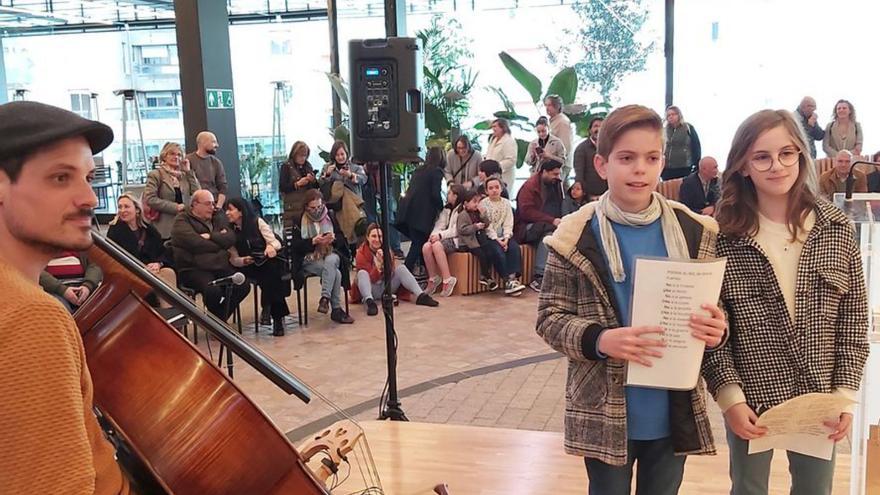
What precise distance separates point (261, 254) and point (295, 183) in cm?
123

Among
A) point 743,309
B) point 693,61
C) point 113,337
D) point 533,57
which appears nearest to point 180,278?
point 113,337

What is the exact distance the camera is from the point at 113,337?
178cm

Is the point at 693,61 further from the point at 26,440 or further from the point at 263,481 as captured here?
the point at 26,440

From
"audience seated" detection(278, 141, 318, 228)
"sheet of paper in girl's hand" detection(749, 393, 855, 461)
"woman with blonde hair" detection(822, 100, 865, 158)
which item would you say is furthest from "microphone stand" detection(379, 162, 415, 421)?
"woman with blonde hair" detection(822, 100, 865, 158)

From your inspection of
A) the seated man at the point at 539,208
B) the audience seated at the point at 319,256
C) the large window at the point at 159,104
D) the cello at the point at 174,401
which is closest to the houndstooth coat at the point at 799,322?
the cello at the point at 174,401

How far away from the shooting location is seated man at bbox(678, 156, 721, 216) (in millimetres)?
7555

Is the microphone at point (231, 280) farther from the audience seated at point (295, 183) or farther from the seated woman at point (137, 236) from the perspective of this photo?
the audience seated at point (295, 183)

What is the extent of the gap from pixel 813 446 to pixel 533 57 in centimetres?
854

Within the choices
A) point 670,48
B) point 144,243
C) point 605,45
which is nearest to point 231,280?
point 144,243

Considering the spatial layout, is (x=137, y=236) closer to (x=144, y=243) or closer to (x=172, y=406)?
(x=144, y=243)

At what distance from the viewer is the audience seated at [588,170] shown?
754 centimetres

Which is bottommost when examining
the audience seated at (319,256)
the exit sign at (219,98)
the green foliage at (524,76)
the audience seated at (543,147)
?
the audience seated at (319,256)

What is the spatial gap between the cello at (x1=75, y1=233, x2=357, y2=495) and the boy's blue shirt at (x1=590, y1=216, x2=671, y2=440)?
721mm

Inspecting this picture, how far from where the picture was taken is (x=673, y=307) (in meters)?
1.65
